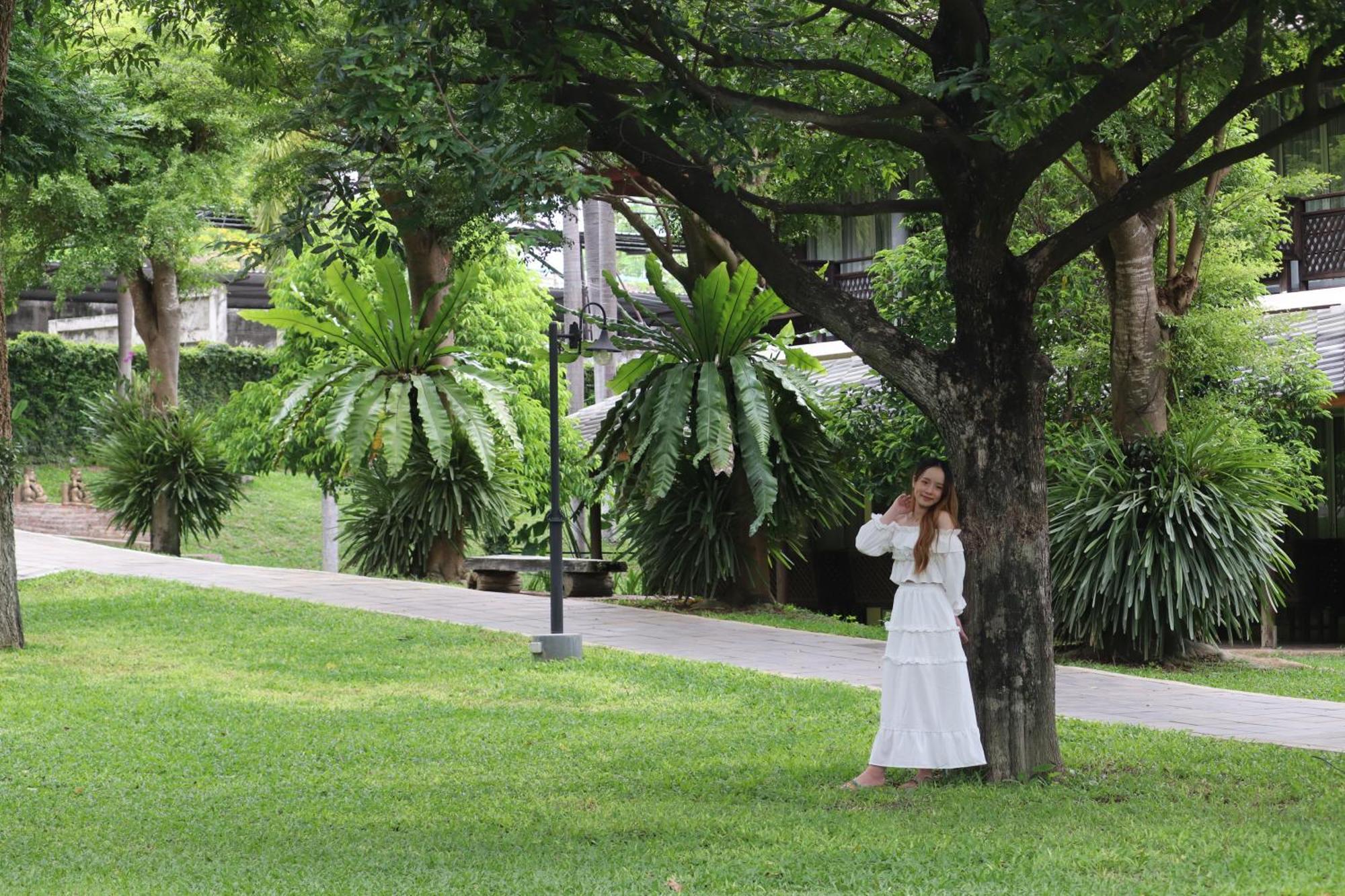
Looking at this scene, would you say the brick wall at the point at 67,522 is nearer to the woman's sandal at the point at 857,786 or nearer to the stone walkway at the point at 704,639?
the stone walkway at the point at 704,639

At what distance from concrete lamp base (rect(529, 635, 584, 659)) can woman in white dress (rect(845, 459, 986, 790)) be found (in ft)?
16.9

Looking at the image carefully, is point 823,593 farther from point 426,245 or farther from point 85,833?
point 85,833

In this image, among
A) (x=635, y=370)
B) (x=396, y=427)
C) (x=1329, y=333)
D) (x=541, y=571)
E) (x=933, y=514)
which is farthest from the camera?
(x=541, y=571)

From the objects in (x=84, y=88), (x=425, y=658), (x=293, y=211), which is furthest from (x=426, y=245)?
(x=293, y=211)

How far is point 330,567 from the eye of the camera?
1133 inches

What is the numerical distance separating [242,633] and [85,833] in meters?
7.16

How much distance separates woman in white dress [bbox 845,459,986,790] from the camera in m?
7.25

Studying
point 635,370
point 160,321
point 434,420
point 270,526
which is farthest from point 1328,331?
point 270,526

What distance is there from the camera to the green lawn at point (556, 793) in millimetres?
5711

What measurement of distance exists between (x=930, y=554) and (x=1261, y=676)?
22.8ft

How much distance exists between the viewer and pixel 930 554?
24.1 ft

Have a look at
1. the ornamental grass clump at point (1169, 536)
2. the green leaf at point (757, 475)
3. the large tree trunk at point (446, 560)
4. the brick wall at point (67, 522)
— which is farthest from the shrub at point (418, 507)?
the brick wall at point (67, 522)

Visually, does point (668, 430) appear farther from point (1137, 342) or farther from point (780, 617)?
point (1137, 342)

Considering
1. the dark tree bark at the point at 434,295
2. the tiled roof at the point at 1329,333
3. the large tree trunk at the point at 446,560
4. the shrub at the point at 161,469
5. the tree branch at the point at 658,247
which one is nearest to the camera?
the tiled roof at the point at 1329,333
